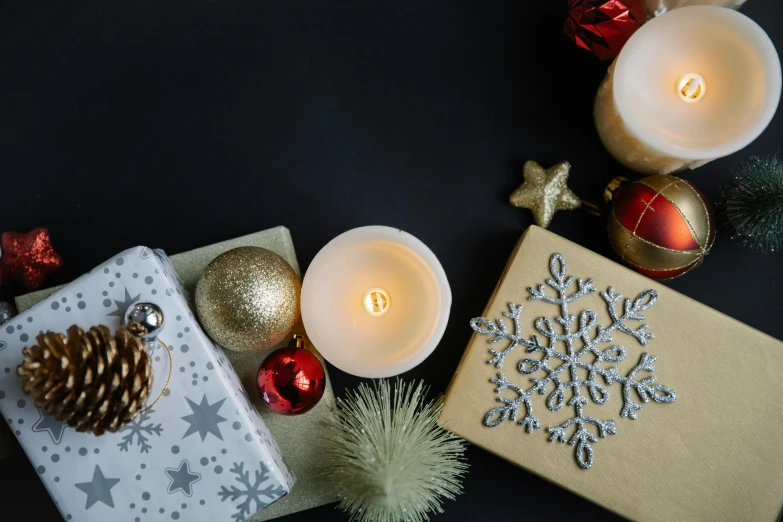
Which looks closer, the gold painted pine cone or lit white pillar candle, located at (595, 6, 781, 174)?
the gold painted pine cone

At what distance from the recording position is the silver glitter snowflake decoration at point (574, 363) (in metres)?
0.81

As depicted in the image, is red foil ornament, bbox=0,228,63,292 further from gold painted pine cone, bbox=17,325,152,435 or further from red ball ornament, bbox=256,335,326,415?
red ball ornament, bbox=256,335,326,415

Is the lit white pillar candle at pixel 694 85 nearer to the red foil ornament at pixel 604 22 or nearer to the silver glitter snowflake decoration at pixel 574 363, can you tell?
the red foil ornament at pixel 604 22

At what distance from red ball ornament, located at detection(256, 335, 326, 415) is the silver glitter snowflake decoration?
23cm

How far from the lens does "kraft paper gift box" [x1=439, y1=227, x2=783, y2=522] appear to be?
81 cm

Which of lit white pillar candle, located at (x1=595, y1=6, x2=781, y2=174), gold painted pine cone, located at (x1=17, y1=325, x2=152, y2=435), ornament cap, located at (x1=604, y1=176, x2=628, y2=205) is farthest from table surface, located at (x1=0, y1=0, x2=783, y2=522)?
gold painted pine cone, located at (x1=17, y1=325, x2=152, y2=435)

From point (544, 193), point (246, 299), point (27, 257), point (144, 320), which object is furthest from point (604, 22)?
point (27, 257)

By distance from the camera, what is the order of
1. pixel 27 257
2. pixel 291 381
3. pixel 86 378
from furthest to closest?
pixel 27 257
pixel 291 381
pixel 86 378

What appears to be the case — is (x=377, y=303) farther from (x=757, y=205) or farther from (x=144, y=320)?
(x=757, y=205)

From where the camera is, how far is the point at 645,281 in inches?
32.4

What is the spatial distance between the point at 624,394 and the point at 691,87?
0.43 metres

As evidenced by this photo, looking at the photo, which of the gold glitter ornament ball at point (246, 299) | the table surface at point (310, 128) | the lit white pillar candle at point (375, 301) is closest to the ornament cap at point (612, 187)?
the table surface at point (310, 128)

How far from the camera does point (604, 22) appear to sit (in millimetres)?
837

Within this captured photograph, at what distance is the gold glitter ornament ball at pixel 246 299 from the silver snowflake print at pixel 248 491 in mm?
155
